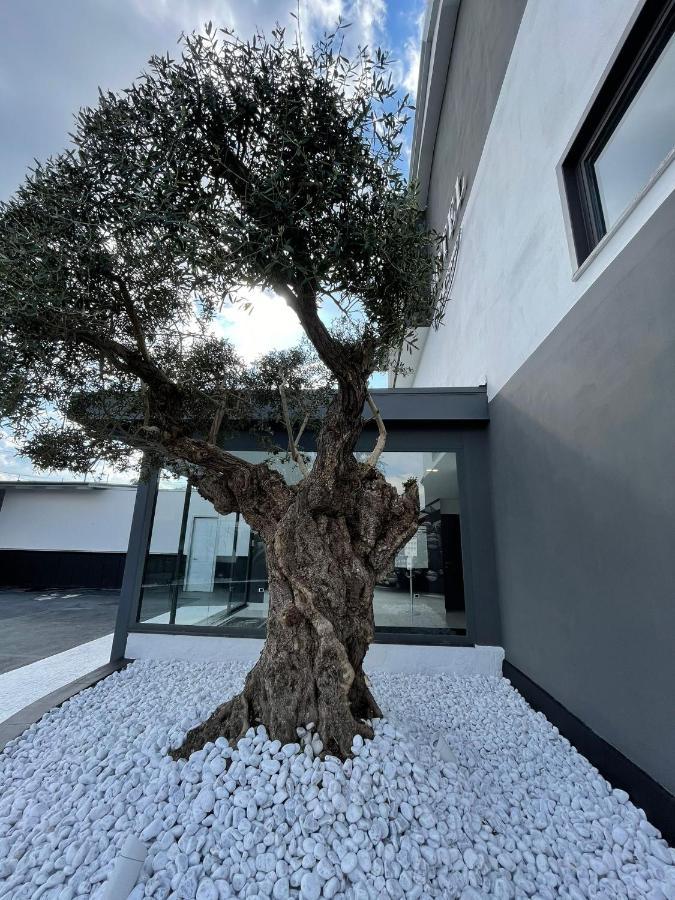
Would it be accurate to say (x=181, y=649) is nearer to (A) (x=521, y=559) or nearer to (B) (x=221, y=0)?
(A) (x=521, y=559)

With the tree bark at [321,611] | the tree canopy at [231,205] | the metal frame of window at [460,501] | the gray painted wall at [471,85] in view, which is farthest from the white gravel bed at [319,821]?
the gray painted wall at [471,85]

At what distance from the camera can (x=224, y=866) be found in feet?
5.26

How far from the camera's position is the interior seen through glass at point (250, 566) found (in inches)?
187

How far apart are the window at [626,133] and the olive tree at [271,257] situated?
1369mm

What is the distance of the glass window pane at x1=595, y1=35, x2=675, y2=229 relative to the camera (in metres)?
2.30

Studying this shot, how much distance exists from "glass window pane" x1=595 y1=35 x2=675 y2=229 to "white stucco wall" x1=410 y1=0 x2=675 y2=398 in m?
0.31

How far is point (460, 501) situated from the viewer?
15.9 feet

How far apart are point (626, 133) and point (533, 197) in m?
1.22

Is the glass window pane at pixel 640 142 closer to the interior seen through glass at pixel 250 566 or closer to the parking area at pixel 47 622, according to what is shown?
the interior seen through glass at pixel 250 566

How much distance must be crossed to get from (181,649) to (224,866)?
3539 millimetres

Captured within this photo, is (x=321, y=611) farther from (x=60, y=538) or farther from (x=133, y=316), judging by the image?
(x=60, y=538)

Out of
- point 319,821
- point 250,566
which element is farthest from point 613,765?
point 250,566

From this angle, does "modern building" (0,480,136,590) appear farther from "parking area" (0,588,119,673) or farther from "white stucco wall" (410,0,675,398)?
"white stucco wall" (410,0,675,398)

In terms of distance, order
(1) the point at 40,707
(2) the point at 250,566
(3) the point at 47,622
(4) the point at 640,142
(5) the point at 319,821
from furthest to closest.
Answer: (3) the point at 47,622 → (2) the point at 250,566 → (1) the point at 40,707 → (4) the point at 640,142 → (5) the point at 319,821
